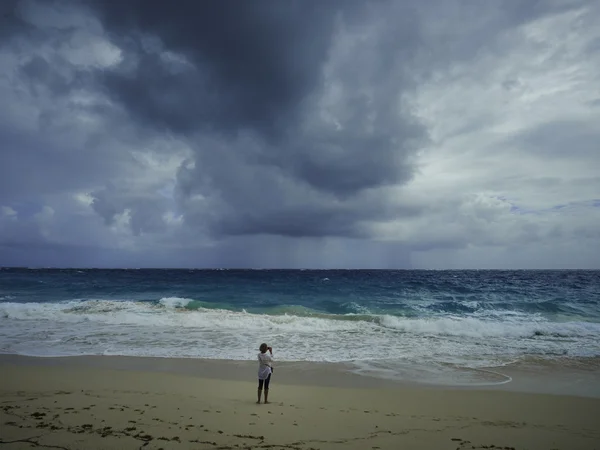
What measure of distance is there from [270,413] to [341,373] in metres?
4.27

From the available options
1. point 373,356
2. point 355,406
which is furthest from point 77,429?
point 373,356

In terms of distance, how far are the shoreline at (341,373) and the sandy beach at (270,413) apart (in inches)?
5.4

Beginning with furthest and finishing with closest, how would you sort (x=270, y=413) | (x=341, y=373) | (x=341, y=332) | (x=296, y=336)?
(x=341, y=332) → (x=296, y=336) → (x=341, y=373) → (x=270, y=413)

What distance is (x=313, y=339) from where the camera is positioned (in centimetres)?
1714

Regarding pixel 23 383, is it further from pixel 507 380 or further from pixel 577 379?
pixel 577 379

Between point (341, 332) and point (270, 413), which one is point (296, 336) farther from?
point (270, 413)

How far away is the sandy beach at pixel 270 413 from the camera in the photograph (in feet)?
20.5

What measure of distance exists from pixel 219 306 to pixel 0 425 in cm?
2390

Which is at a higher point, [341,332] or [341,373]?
[341,373]

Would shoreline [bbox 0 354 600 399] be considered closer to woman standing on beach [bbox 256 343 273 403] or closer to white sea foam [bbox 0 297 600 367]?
white sea foam [bbox 0 297 600 367]

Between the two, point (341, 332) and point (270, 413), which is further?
point (341, 332)

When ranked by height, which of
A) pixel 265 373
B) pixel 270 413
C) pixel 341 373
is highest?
pixel 265 373

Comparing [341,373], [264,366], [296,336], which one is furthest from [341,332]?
[264,366]

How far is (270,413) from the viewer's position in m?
7.66
